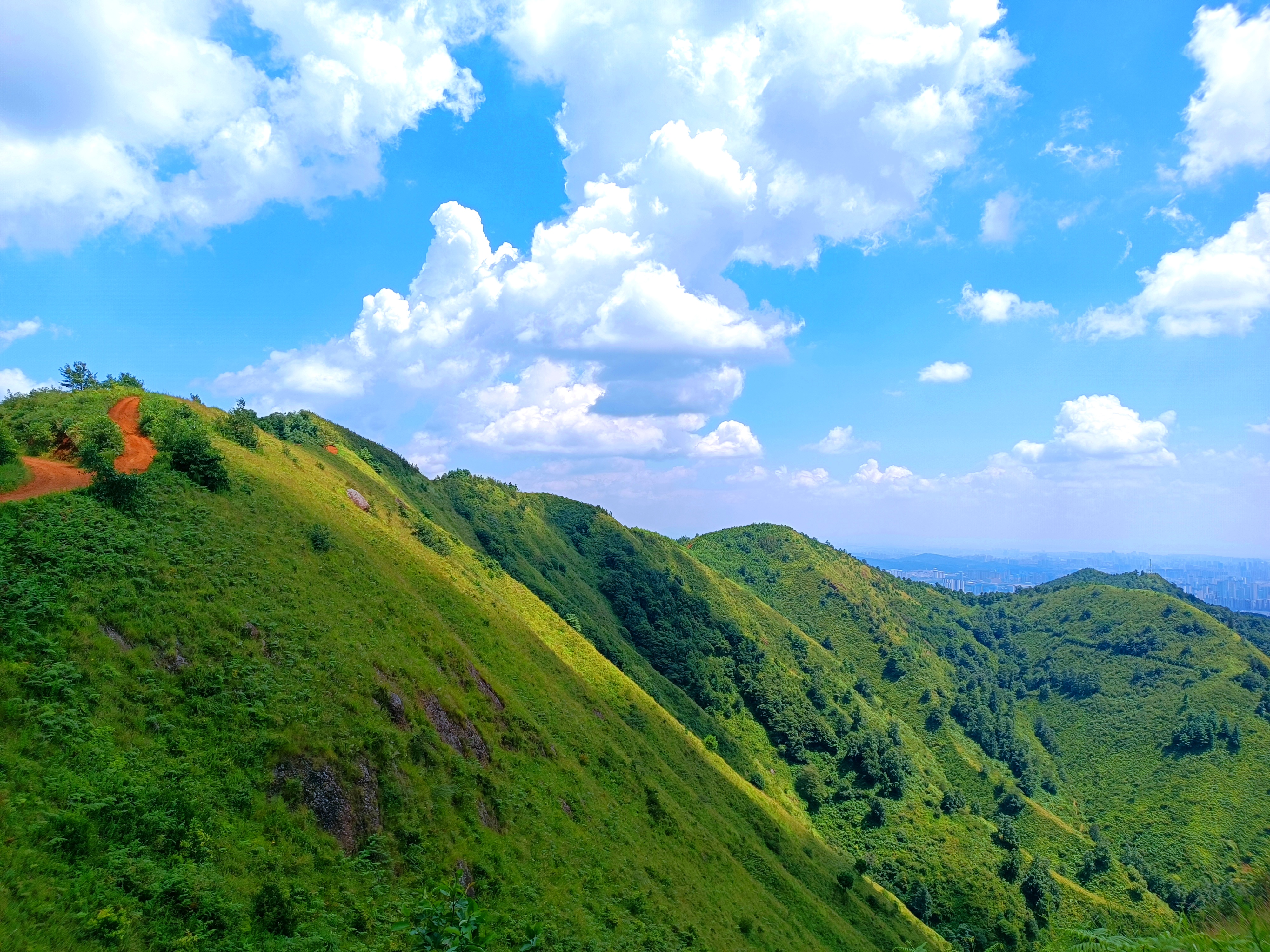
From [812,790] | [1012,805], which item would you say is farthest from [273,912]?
[1012,805]

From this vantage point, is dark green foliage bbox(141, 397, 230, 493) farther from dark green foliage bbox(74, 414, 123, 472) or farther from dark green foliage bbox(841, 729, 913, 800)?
dark green foliage bbox(841, 729, 913, 800)

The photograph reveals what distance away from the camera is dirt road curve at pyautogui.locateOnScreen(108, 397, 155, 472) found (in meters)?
33.8

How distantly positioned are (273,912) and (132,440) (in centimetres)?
3187

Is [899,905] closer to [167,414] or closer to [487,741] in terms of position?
[487,741]

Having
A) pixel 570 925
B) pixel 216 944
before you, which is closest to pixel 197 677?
pixel 216 944

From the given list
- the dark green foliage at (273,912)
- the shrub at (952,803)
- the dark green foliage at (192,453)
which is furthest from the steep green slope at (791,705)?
the dark green foliage at (273,912)

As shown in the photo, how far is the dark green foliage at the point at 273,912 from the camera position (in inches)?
686

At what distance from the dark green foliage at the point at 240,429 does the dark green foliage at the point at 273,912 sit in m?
41.2

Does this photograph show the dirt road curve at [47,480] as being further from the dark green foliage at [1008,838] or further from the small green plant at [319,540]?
the dark green foliage at [1008,838]

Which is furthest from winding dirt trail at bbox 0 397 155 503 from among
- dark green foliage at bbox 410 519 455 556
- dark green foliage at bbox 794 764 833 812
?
dark green foliage at bbox 794 764 833 812

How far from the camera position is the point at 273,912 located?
1759 centimetres

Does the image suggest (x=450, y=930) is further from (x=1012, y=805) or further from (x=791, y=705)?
(x=1012, y=805)

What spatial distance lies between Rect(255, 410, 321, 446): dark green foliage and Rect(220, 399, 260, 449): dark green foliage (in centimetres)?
1308

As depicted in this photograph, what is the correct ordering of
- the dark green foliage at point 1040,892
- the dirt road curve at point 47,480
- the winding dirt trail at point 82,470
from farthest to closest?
the dark green foliage at point 1040,892
the winding dirt trail at point 82,470
the dirt road curve at point 47,480
